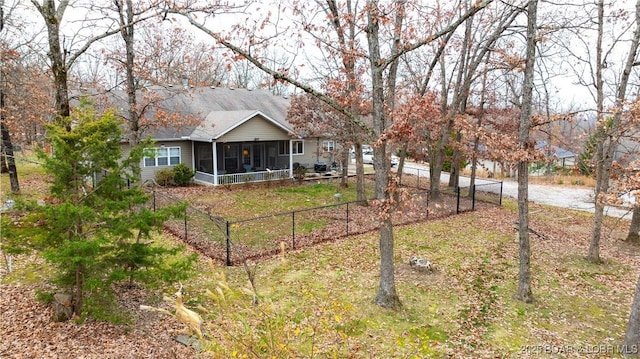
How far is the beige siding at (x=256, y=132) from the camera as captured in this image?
21.9 meters

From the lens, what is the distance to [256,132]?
22703 millimetres

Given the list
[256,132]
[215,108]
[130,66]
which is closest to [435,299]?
[130,66]

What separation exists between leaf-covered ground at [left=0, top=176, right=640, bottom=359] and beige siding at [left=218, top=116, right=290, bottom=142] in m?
11.4

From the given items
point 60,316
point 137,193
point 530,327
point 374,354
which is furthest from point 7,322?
point 530,327

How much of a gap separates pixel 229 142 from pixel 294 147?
5.56m

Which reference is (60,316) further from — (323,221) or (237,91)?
(237,91)

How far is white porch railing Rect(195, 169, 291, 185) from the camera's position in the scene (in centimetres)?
2164

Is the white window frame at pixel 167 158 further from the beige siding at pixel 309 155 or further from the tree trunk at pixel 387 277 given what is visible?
the tree trunk at pixel 387 277

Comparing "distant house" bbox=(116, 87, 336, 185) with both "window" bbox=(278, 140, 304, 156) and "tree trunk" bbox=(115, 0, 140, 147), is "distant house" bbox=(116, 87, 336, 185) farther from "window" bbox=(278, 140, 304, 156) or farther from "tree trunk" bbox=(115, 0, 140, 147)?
"tree trunk" bbox=(115, 0, 140, 147)

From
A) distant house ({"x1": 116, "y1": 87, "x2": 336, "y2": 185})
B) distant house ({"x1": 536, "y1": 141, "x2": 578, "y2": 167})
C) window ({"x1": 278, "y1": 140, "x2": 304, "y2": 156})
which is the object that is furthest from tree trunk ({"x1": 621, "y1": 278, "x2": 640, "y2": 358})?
window ({"x1": 278, "y1": 140, "x2": 304, "y2": 156})

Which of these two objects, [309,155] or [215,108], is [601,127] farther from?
[215,108]

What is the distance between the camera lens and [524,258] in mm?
8656

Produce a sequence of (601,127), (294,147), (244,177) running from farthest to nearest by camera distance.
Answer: (294,147), (244,177), (601,127)

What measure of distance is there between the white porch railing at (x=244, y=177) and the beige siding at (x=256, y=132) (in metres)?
1.90
